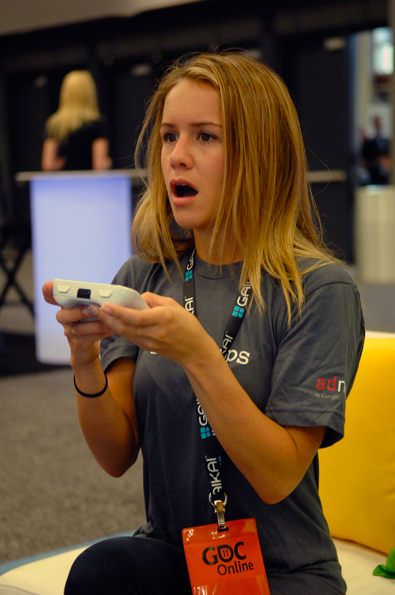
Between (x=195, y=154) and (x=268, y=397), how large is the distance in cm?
39

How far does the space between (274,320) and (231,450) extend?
0.70 ft

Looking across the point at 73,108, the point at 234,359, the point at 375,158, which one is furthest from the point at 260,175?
the point at 375,158

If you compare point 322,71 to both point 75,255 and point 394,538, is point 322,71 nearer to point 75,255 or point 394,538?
point 75,255

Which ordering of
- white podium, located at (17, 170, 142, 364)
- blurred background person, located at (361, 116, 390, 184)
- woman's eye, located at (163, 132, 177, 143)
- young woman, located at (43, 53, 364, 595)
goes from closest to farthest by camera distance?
young woman, located at (43, 53, 364, 595) < woman's eye, located at (163, 132, 177, 143) < white podium, located at (17, 170, 142, 364) < blurred background person, located at (361, 116, 390, 184)

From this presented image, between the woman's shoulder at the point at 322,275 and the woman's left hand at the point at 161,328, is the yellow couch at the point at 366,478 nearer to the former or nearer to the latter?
the woman's shoulder at the point at 322,275

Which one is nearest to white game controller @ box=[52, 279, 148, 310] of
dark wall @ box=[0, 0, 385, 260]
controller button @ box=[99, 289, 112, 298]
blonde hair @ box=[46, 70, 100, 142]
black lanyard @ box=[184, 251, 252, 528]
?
controller button @ box=[99, 289, 112, 298]

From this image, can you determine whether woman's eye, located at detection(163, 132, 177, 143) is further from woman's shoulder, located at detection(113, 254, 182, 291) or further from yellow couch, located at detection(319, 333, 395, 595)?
yellow couch, located at detection(319, 333, 395, 595)

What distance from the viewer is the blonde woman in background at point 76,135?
5316 millimetres

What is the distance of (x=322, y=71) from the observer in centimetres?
1007

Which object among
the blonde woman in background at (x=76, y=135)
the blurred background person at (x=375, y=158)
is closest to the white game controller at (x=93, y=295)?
the blonde woman in background at (x=76, y=135)

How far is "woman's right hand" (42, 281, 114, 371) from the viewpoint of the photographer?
1.04 metres

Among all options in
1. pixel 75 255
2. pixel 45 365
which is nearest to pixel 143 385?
pixel 75 255

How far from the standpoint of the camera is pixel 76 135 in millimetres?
5316

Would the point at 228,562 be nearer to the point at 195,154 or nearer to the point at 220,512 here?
the point at 220,512
